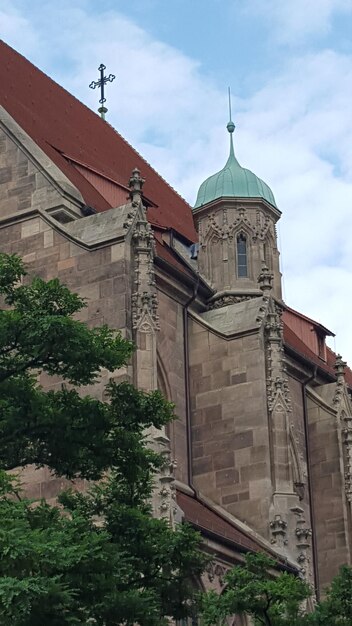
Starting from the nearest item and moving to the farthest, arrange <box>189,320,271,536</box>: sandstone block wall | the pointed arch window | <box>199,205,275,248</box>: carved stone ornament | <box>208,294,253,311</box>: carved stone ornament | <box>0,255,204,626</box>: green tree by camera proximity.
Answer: <box>0,255,204,626</box>: green tree < <box>189,320,271,536</box>: sandstone block wall < <box>208,294,253,311</box>: carved stone ornament < the pointed arch window < <box>199,205,275,248</box>: carved stone ornament

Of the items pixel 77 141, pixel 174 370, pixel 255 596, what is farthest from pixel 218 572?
pixel 77 141

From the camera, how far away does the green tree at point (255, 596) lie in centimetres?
1627

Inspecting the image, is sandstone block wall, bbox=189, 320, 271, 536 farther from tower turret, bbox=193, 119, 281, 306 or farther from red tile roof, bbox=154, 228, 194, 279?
tower turret, bbox=193, 119, 281, 306

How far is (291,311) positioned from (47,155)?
11.1m

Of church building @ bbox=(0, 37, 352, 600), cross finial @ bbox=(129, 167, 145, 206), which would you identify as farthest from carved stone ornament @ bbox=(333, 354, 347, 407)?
cross finial @ bbox=(129, 167, 145, 206)

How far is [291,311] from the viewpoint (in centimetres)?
3619

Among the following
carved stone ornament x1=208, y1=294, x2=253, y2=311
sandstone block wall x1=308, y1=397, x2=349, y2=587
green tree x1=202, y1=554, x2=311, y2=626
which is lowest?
green tree x1=202, y1=554, x2=311, y2=626

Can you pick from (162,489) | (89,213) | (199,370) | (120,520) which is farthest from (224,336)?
(120,520)

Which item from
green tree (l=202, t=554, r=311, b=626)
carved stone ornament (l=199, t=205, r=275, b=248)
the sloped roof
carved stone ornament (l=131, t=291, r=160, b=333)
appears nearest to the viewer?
green tree (l=202, t=554, r=311, b=626)

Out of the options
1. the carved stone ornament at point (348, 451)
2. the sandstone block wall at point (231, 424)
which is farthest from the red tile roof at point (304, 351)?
the sandstone block wall at point (231, 424)

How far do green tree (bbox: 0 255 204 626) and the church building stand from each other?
5.11 metres

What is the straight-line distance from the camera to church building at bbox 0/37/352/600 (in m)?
23.7

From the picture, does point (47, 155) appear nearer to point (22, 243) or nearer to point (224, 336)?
point (22, 243)

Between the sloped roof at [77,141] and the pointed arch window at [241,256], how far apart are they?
1407 mm
